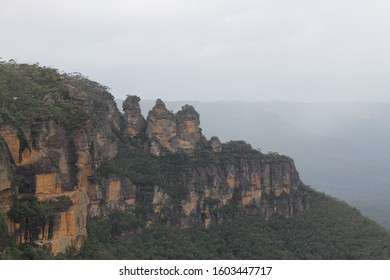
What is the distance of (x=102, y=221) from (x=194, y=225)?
32.4ft

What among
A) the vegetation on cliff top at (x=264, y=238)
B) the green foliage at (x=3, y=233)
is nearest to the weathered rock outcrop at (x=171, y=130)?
the vegetation on cliff top at (x=264, y=238)

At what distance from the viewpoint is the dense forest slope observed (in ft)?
87.5

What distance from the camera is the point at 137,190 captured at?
42625 millimetres

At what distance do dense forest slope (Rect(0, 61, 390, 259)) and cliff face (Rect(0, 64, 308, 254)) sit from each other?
8cm

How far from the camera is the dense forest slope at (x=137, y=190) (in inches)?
1050

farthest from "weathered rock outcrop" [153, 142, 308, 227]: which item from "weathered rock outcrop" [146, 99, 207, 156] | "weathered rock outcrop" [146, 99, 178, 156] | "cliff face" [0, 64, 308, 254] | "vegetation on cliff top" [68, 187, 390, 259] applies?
"weathered rock outcrop" [146, 99, 178, 156]

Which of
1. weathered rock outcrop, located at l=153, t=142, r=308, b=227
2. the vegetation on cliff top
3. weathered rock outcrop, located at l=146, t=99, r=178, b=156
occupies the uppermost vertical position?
weathered rock outcrop, located at l=146, t=99, r=178, b=156

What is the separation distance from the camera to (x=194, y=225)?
45.4 m

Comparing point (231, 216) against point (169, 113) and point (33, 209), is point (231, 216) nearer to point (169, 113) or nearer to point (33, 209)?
point (169, 113)

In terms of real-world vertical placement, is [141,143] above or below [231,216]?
above

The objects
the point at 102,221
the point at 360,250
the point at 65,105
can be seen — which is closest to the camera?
the point at 65,105

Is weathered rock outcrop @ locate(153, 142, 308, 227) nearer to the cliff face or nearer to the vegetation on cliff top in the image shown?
the cliff face

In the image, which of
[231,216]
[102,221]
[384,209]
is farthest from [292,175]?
[384,209]

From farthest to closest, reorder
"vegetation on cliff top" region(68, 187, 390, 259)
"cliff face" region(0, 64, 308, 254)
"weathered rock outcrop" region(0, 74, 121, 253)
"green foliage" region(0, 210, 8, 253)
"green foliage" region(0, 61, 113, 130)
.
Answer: "vegetation on cliff top" region(68, 187, 390, 259) < "green foliage" region(0, 61, 113, 130) < "cliff face" region(0, 64, 308, 254) < "weathered rock outcrop" region(0, 74, 121, 253) < "green foliage" region(0, 210, 8, 253)
